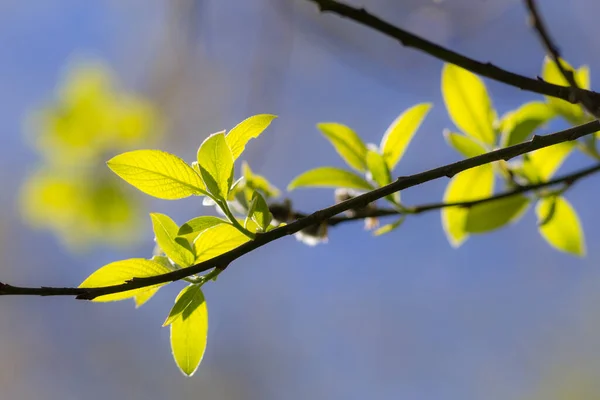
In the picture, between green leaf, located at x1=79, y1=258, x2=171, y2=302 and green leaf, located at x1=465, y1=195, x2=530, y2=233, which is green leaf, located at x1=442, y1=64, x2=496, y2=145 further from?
green leaf, located at x1=79, y1=258, x2=171, y2=302

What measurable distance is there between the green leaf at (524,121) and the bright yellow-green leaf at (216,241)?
1.30 ft

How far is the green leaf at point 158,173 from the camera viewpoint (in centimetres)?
39

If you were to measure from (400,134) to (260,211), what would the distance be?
285mm

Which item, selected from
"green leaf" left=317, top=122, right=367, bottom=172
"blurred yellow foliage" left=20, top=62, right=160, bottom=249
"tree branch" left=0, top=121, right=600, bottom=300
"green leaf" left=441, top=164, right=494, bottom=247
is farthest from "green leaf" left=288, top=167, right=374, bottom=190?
"blurred yellow foliage" left=20, top=62, right=160, bottom=249

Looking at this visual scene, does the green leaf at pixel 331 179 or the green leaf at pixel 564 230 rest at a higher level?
the green leaf at pixel 331 179

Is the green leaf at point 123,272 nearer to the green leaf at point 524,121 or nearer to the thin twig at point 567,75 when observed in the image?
the thin twig at point 567,75

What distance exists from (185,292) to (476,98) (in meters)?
0.46

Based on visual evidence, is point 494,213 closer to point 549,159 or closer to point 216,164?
point 549,159

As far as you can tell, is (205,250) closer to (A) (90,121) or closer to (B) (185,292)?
(B) (185,292)

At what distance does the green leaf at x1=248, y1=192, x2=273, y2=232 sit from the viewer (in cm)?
39

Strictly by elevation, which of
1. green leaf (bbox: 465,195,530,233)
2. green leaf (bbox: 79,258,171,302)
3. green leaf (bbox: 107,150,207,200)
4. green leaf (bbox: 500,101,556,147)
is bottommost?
green leaf (bbox: 79,258,171,302)

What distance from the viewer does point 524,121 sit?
26.7 inches

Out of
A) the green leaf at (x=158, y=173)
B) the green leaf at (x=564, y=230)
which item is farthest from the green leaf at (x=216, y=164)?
Answer: the green leaf at (x=564, y=230)

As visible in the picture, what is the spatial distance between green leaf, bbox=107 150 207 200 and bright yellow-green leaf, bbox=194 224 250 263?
3 centimetres
